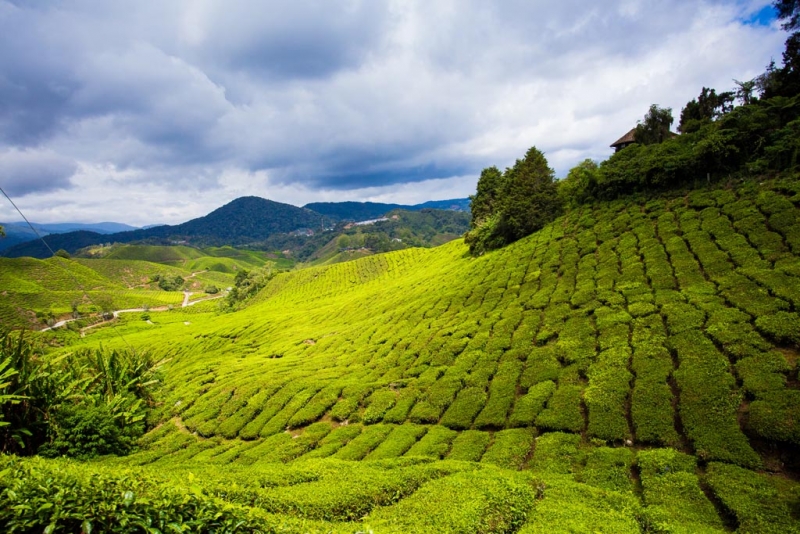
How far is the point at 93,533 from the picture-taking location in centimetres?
467

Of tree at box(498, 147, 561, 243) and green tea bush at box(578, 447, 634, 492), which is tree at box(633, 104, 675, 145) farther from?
green tea bush at box(578, 447, 634, 492)

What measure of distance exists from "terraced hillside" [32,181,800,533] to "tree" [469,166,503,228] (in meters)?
31.2

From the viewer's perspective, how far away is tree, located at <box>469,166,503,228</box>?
62.4 m

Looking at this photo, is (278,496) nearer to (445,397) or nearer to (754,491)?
(445,397)

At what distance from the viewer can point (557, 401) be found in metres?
14.3

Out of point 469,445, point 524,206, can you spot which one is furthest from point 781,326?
point 524,206

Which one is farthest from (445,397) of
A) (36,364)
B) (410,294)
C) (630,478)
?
(410,294)

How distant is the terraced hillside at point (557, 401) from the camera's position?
28.5ft

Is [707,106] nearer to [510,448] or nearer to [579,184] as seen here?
[579,184]

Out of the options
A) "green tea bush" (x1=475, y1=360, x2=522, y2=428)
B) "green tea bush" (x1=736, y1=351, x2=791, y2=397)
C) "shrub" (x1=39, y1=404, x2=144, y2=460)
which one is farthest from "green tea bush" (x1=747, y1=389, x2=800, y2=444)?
"shrub" (x1=39, y1=404, x2=144, y2=460)

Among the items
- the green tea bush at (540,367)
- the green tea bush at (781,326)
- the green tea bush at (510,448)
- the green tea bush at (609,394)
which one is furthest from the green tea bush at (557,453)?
the green tea bush at (781,326)

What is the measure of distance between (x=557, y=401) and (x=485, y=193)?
55.0 meters

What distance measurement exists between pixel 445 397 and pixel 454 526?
9606mm

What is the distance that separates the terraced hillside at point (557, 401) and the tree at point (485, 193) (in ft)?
102
